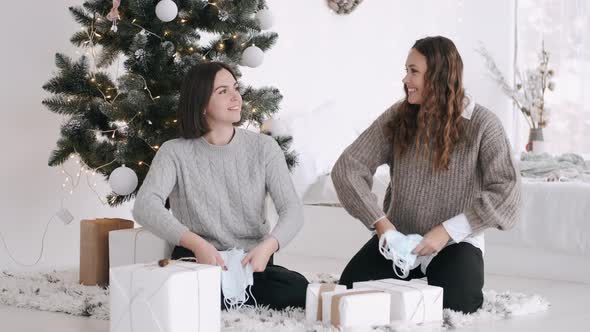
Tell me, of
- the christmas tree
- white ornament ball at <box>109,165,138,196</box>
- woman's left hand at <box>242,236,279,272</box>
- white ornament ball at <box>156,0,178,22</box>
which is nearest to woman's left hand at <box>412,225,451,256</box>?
woman's left hand at <box>242,236,279,272</box>

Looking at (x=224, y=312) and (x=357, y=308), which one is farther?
(x=224, y=312)

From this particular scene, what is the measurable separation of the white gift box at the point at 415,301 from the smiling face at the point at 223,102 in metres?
0.67

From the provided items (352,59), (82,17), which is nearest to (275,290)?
(82,17)

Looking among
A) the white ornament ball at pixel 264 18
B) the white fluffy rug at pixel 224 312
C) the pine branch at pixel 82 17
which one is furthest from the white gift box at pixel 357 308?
the pine branch at pixel 82 17

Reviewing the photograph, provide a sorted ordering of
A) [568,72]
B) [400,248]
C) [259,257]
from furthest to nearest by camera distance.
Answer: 1. [568,72]
2. [400,248]
3. [259,257]

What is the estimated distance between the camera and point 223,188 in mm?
2676

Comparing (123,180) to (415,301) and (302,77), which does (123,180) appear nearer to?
(415,301)

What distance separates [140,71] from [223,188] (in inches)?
27.3

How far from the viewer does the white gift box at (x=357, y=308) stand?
2252 mm

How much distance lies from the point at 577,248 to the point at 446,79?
1.21m

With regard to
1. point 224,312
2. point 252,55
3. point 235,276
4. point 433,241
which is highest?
point 252,55

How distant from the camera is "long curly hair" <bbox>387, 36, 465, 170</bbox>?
2.66m

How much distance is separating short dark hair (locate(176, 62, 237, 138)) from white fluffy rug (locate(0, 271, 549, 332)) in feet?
1.85

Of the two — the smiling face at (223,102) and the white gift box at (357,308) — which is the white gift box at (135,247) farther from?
the white gift box at (357,308)
